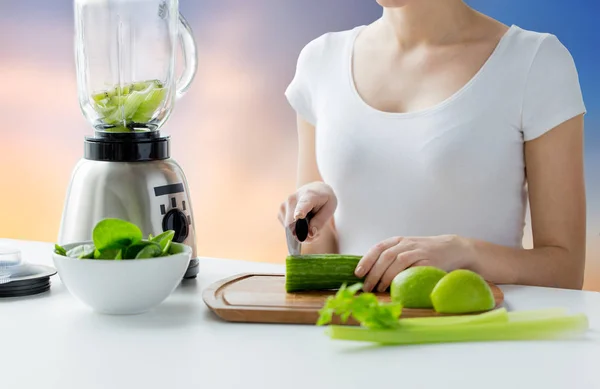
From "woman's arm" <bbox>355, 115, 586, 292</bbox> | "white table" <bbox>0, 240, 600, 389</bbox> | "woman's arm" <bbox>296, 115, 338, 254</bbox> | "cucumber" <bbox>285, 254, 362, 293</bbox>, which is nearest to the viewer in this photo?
"white table" <bbox>0, 240, 600, 389</bbox>

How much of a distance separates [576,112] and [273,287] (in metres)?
0.73

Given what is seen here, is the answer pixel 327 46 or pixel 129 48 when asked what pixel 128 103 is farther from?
pixel 327 46

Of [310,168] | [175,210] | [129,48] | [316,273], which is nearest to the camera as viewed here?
[316,273]

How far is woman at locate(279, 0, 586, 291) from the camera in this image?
1.74m

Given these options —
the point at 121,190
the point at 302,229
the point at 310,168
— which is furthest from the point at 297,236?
the point at 310,168

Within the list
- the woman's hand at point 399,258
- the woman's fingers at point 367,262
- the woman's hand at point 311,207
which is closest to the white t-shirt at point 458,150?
the woman's hand at point 311,207

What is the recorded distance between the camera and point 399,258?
1402 mm

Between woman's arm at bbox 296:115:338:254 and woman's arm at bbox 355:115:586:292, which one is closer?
woman's arm at bbox 355:115:586:292

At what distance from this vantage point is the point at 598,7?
118 inches

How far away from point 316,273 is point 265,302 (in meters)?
0.11

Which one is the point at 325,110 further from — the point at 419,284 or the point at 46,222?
the point at 46,222

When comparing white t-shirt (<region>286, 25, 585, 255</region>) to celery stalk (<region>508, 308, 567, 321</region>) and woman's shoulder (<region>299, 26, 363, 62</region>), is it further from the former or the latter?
celery stalk (<region>508, 308, 567, 321</region>)

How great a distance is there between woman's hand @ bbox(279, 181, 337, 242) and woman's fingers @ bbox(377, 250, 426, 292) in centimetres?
22

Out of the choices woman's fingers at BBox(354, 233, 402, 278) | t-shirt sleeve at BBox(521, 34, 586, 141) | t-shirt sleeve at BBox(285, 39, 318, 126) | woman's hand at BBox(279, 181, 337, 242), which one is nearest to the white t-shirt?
t-shirt sleeve at BBox(521, 34, 586, 141)
